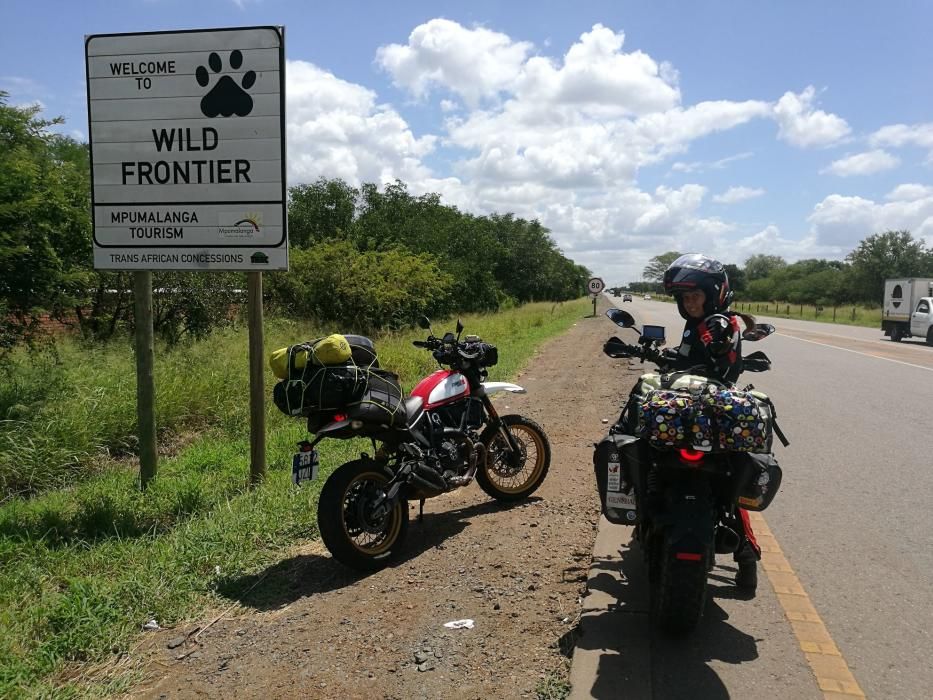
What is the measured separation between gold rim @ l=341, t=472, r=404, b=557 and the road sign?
7.34ft

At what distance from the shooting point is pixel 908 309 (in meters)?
25.4

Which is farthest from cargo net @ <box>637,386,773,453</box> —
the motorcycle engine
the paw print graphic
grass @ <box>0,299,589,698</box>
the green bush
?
the green bush

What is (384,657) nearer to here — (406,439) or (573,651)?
(573,651)

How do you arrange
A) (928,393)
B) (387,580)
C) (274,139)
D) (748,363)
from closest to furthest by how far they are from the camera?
(748,363) < (387,580) < (274,139) < (928,393)

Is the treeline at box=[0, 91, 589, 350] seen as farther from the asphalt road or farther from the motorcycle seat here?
the asphalt road

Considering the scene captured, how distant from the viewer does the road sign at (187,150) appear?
562cm

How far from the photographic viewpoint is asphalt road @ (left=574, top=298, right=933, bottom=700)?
3.08 metres

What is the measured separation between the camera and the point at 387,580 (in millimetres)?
A: 4203

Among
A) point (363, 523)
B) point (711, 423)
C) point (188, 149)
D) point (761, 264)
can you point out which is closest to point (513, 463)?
point (363, 523)

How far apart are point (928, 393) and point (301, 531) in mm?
10737

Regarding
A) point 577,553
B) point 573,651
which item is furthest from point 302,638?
point 577,553

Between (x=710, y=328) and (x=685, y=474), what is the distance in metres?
0.89

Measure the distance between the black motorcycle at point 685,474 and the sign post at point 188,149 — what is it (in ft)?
11.3

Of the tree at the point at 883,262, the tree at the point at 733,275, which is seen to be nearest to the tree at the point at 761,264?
the tree at the point at 733,275
